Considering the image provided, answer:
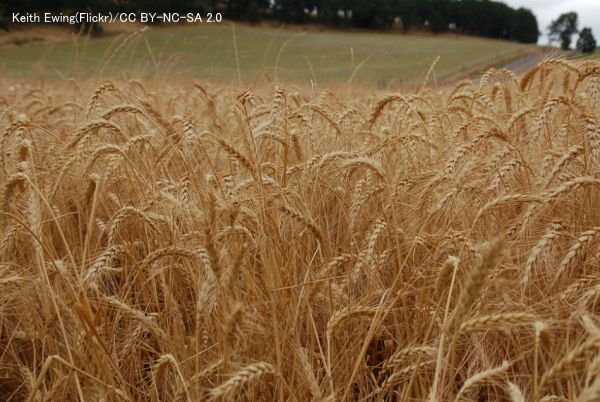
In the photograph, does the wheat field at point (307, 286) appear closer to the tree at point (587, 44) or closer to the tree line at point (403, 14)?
the tree at point (587, 44)

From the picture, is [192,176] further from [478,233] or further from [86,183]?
[478,233]

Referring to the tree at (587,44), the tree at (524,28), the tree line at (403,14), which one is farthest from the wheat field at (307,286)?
the tree at (524,28)

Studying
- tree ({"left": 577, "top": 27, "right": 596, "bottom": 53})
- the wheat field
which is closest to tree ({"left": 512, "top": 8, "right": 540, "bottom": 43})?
tree ({"left": 577, "top": 27, "right": 596, "bottom": 53})

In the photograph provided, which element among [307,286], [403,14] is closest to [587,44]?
[307,286]

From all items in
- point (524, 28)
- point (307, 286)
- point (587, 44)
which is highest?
point (524, 28)

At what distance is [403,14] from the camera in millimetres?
58562

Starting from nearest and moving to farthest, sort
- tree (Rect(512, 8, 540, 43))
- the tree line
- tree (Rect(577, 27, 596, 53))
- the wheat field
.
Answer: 1. the wheat field
2. tree (Rect(577, 27, 596, 53))
3. the tree line
4. tree (Rect(512, 8, 540, 43))

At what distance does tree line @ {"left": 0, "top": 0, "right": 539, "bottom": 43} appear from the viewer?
52312 millimetres

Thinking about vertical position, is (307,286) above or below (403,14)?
below

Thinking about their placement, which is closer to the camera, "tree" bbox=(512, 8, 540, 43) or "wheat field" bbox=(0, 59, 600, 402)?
"wheat field" bbox=(0, 59, 600, 402)

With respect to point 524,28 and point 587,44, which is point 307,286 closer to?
point 587,44

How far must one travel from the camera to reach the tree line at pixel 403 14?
52312mm

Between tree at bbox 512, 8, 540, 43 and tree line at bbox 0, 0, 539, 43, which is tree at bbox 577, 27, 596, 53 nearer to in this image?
tree line at bbox 0, 0, 539, 43

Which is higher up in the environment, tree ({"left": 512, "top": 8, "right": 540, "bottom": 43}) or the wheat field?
tree ({"left": 512, "top": 8, "right": 540, "bottom": 43})
